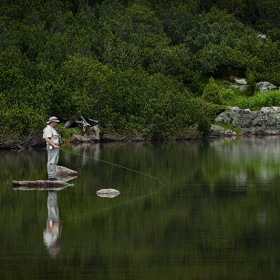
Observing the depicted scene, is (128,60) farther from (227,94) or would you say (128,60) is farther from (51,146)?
→ (51,146)

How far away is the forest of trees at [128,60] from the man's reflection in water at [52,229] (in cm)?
3028

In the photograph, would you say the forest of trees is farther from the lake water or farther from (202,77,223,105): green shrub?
the lake water

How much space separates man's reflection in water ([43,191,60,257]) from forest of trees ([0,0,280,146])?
99.4ft

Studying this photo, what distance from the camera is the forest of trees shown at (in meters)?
63.8

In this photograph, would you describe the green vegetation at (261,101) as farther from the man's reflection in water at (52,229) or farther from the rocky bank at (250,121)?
the man's reflection in water at (52,229)

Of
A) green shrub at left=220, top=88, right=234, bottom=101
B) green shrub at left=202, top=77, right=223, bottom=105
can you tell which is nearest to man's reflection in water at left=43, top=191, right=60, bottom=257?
green shrub at left=202, top=77, right=223, bottom=105

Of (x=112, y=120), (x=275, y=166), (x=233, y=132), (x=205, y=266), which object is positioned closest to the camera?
(x=205, y=266)

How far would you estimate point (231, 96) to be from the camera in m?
88.2

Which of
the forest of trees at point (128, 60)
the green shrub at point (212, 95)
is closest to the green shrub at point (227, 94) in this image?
the forest of trees at point (128, 60)

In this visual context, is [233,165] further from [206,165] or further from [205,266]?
[205,266]

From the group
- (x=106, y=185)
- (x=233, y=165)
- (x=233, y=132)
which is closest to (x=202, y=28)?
(x=233, y=132)

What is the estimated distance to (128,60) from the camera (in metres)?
83.2

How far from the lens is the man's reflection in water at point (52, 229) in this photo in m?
16.2

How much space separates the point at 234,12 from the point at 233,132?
55282 mm
